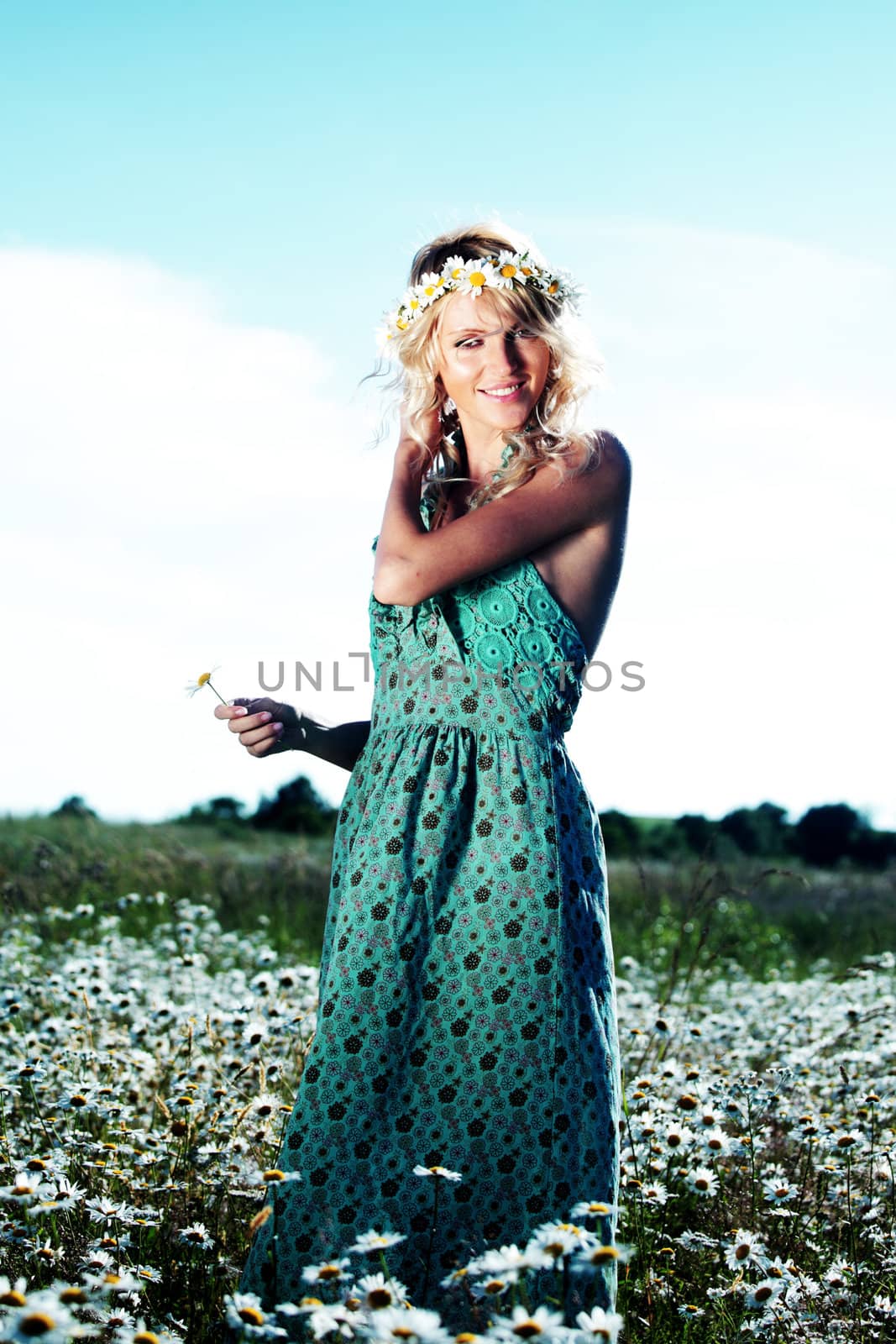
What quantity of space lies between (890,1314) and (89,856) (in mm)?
8625

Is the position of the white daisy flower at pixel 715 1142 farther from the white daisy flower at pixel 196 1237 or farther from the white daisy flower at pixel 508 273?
the white daisy flower at pixel 508 273

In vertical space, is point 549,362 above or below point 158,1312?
above

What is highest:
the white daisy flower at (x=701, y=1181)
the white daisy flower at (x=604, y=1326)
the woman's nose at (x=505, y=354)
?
the woman's nose at (x=505, y=354)

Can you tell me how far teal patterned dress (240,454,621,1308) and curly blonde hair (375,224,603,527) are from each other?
1.30 ft

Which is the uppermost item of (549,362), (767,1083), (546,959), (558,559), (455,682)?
(549,362)

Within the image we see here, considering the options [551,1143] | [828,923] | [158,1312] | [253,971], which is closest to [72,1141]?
[158,1312]

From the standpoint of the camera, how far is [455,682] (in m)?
3.12

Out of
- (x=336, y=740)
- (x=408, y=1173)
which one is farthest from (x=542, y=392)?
(x=408, y=1173)

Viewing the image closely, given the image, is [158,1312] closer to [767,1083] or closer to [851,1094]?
[767,1083]

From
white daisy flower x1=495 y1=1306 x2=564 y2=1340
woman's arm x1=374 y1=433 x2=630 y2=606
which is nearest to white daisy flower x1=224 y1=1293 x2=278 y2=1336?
white daisy flower x1=495 y1=1306 x2=564 y2=1340

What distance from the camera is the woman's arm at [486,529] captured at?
3.07 meters

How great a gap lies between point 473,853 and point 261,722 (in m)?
0.63

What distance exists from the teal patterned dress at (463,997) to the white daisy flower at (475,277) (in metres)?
0.87

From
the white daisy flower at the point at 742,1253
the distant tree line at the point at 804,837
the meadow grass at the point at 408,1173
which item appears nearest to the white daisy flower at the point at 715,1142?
the meadow grass at the point at 408,1173
